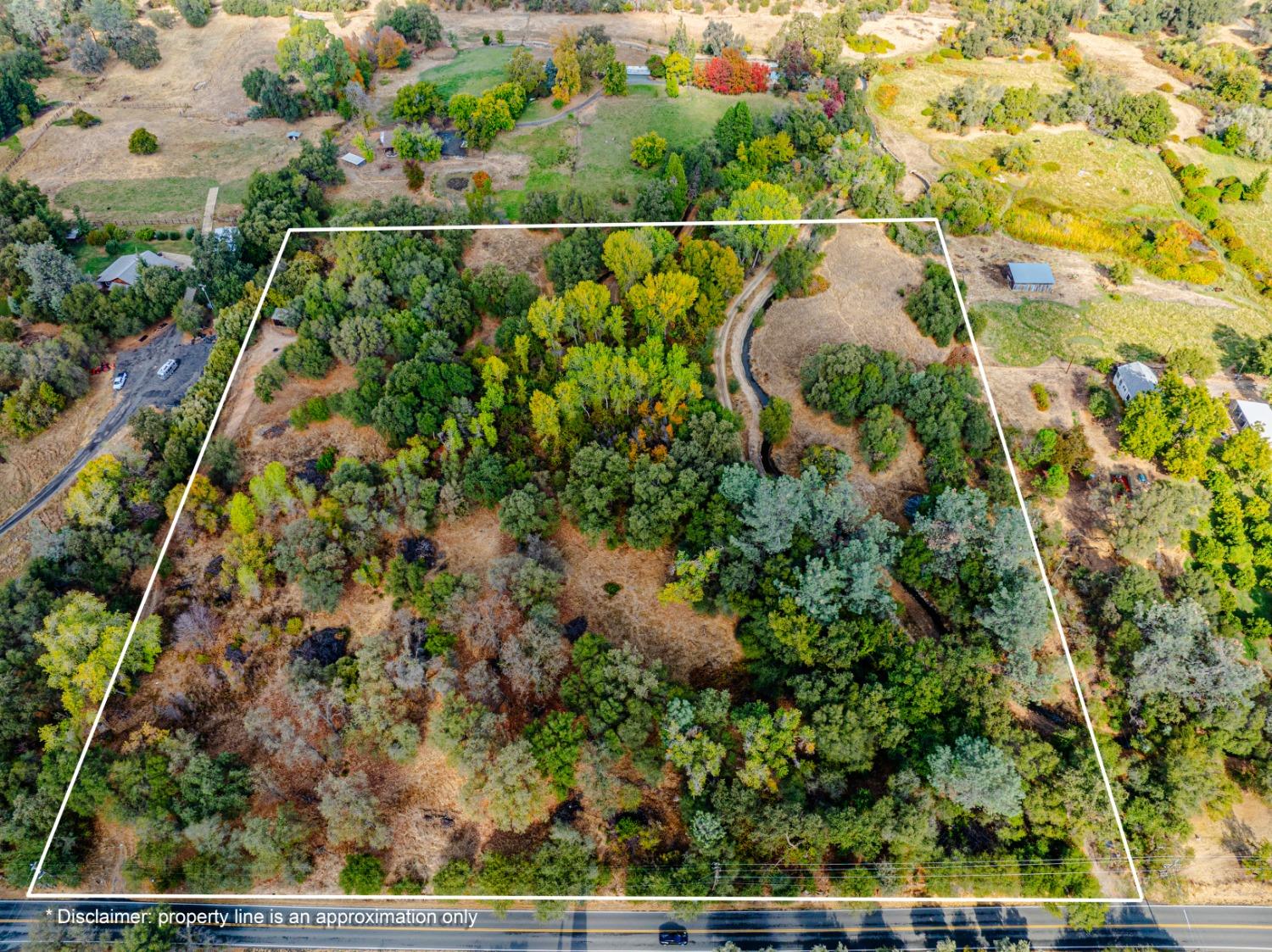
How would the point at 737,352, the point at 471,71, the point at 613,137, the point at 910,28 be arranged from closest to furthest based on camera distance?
the point at 737,352 → the point at 613,137 → the point at 471,71 → the point at 910,28

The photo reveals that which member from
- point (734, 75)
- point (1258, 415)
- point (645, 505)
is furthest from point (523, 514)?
point (734, 75)

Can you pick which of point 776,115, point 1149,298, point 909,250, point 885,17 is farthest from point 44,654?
point 885,17

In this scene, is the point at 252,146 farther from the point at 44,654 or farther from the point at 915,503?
the point at 915,503

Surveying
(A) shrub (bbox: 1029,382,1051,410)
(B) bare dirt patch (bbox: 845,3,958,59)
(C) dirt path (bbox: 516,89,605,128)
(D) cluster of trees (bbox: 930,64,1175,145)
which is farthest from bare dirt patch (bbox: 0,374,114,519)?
(B) bare dirt patch (bbox: 845,3,958,59)

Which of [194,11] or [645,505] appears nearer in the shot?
[645,505]

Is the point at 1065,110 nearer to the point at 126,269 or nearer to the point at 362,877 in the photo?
the point at 126,269

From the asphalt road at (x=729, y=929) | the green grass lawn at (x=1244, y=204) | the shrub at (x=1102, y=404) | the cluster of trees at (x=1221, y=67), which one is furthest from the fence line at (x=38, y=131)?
the cluster of trees at (x=1221, y=67)

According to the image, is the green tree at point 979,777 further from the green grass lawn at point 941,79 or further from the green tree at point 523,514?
the green grass lawn at point 941,79

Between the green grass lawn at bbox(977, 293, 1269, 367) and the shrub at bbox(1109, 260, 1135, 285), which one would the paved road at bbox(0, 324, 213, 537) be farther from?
the shrub at bbox(1109, 260, 1135, 285)
